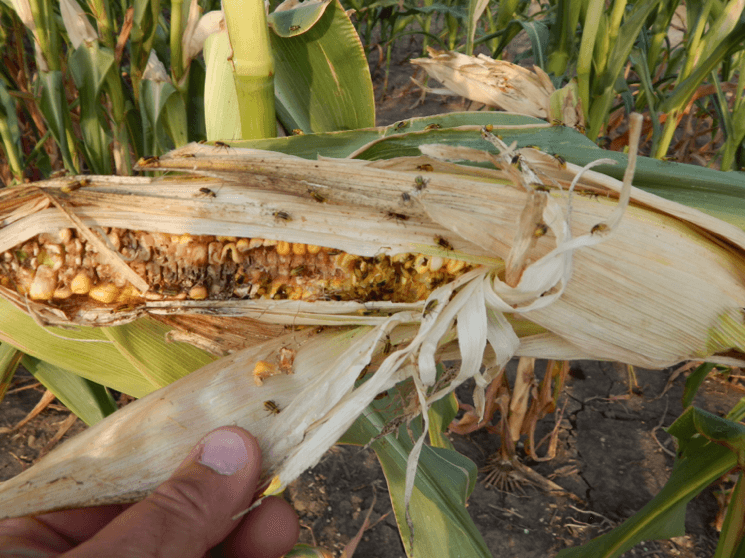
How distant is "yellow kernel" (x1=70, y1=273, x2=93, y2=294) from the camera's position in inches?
22.2

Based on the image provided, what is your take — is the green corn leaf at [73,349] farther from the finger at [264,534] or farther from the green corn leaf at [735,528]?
the green corn leaf at [735,528]

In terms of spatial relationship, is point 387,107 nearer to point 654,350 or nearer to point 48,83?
point 48,83

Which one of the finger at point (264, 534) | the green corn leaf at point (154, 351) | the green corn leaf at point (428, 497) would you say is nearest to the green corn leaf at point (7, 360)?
the green corn leaf at point (154, 351)

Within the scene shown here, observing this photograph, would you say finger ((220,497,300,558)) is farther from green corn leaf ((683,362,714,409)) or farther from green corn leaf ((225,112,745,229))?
green corn leaf ((683,362,714,409))

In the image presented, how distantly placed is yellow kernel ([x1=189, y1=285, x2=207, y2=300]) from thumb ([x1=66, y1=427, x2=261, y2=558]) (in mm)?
172

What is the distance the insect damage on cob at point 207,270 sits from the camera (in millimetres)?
561

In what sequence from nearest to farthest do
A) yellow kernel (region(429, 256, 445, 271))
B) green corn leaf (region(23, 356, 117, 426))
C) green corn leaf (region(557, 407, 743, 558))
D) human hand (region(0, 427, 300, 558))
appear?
1. human hand (region(0, 427, 300, 558))
2. yellow kernel (region(429, 256, 445, 271))
3. green corn leaf (region(557, 407, 743, 558))
4. green corn leaf (region(23, 356, 117, 426))

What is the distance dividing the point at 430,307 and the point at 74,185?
452 mm

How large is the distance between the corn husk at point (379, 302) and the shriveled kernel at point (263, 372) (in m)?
0.01

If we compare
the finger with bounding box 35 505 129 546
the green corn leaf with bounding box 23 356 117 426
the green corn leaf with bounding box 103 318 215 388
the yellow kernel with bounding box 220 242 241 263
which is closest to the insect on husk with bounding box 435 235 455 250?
the yellow kernel with bounding box 220 242 241 263

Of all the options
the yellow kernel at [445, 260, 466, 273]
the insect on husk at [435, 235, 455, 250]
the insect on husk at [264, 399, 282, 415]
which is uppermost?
the insect on husk at [435, 235, 455, 250]

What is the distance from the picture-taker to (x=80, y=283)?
563 mm

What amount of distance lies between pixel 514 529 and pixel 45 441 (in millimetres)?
1543

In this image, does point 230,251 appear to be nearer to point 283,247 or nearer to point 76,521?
point 283,247
